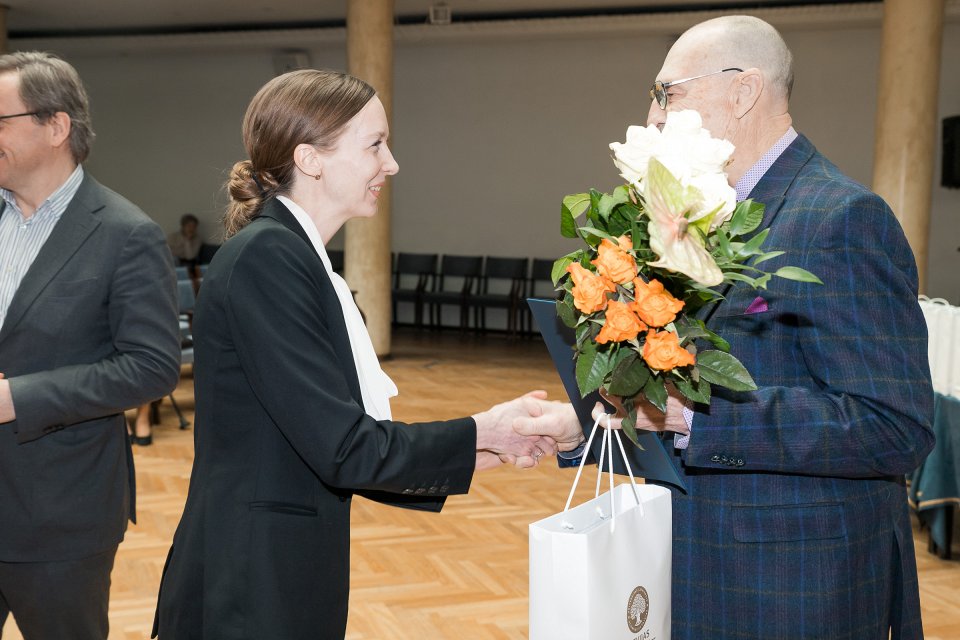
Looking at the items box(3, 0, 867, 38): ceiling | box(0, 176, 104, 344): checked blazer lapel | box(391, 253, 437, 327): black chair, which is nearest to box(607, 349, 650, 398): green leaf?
box(0, 176, 104, 344): checked blazer lapel

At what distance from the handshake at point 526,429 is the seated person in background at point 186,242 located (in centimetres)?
1309

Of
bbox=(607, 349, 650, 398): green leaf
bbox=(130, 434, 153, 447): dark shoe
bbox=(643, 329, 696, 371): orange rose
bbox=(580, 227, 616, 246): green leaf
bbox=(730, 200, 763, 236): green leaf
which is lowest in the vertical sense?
bbox=(130, 434, 153, 447): dark shoe

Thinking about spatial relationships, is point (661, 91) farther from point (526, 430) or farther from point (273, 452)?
point (273, 452)

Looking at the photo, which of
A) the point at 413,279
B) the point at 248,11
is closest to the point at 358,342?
the point at 248,11

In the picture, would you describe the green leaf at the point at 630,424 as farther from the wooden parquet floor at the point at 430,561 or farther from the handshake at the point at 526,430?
the wooden parquet floor at the point at 430,561

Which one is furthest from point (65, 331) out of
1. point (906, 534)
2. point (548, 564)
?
point (906, 534)

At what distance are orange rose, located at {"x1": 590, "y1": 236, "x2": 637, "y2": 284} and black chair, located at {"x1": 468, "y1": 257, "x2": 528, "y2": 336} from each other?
11574 mm

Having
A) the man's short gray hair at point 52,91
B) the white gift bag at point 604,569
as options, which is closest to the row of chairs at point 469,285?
the man's short gray hair at point 52,91

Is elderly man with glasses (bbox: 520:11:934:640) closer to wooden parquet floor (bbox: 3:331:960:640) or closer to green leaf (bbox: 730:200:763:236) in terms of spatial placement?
green leaf (bbox: 730:200:763:236)

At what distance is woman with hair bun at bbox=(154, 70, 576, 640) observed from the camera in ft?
5.31

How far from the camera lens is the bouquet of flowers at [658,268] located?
1327mm

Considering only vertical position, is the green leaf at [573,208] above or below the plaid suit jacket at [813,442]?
above

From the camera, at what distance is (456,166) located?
46.0ft

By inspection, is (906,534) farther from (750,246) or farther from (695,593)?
(750,246)
